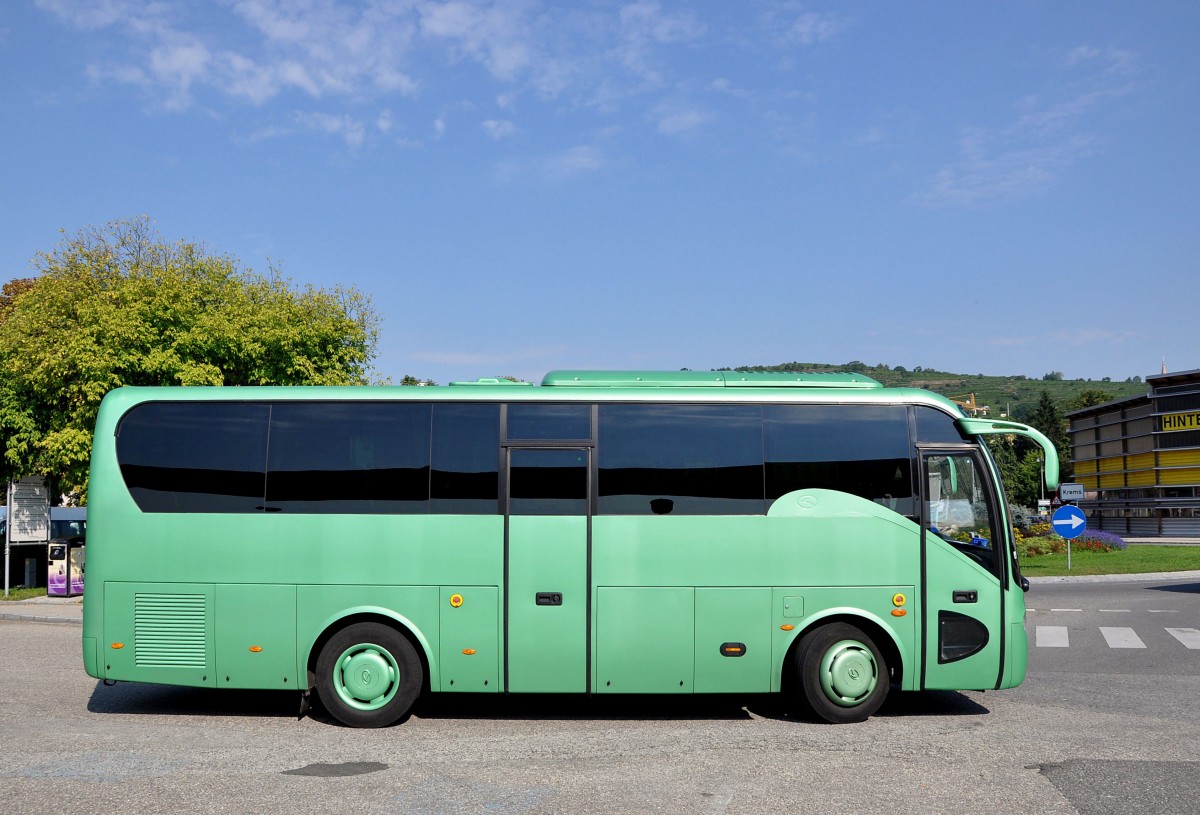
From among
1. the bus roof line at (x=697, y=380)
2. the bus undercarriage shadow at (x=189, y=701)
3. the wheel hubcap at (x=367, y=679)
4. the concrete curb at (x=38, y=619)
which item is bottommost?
the concrete curb at (x=38, y=619)

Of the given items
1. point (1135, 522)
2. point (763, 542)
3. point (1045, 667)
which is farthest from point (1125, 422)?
Answer: point (763, 542)

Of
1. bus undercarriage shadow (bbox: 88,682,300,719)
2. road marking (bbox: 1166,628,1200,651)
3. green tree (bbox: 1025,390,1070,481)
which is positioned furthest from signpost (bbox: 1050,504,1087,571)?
green tree (bbox: 1025,390,1070,481)

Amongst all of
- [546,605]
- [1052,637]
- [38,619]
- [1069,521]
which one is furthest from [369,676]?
[1069,521]

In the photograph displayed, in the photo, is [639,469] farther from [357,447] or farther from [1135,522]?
[1135,522]

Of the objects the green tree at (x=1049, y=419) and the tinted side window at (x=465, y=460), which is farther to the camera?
the green tree at (x=1049, y=419)

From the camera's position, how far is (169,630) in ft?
30.3

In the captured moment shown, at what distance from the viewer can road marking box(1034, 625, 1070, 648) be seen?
14.4m

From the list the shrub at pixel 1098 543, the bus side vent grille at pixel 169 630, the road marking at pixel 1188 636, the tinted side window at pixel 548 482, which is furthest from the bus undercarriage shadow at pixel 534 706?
the shrub at pixel 1098 543

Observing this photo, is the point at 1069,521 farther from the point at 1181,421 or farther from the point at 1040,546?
the point at 1181,421

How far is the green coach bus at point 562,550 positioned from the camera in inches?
352

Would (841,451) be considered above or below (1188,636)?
above

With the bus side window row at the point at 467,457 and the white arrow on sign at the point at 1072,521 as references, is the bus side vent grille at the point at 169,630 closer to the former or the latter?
the bus side window row at the point at 467,457

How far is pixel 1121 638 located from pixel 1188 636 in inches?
44.0

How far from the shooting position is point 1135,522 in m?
54.1
